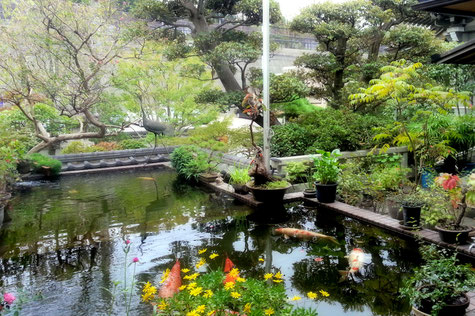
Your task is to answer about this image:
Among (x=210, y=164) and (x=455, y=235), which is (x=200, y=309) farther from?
(x=210, y=164)

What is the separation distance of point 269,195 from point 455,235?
336 centimetres

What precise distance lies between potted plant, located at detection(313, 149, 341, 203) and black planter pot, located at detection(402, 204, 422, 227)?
1.79 metres

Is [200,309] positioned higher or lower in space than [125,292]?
higher

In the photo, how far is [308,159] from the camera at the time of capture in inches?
348

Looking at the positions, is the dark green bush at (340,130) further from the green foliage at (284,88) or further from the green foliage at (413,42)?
the green foliage at (413,42)

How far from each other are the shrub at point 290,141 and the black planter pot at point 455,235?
4.59 metres

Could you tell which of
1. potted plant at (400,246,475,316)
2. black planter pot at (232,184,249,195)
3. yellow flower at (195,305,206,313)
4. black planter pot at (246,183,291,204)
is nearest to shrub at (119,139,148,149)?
black planter pot at (232,184,249,195)

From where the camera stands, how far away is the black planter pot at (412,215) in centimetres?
554

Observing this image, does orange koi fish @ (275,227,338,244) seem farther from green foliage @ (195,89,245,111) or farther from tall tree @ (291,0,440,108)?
tall tree @ (291,0,440,108)

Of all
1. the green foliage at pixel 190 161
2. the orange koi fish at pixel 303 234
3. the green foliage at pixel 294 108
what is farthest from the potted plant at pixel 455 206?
the green foliage at pixel 294 108

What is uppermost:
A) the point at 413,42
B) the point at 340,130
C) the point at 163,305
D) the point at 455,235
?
the point at 413,42

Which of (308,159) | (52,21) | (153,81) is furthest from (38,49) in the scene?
(308,159)

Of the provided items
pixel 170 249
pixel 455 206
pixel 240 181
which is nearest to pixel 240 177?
pixel 240 181

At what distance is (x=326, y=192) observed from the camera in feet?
24.0
